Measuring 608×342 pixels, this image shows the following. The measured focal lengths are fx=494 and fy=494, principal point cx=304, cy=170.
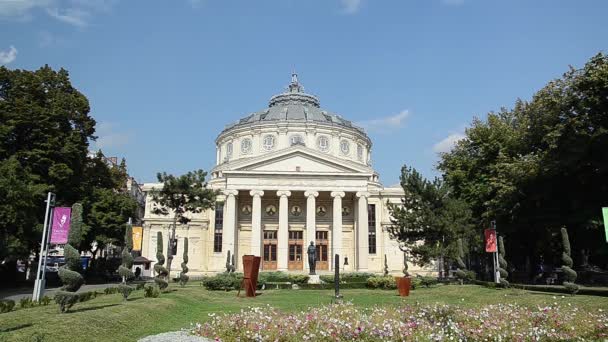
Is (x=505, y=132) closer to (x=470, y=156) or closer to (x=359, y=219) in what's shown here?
(x=470, y=156)

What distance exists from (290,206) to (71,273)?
143 ft

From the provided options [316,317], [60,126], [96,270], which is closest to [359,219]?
[96,270]

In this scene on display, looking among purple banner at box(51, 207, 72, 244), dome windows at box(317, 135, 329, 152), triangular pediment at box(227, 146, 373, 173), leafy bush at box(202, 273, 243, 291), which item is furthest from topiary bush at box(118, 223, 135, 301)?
dome windows at box(317, 135, 329, 152)

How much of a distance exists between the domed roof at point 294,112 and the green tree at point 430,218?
30090mm

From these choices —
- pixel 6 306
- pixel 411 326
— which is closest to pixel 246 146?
pixel 6 306

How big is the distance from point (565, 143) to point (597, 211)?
475 centimetres

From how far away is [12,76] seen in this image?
34.2 meters

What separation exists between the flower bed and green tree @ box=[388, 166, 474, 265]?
22.7 metres

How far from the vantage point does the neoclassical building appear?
5238 centimetres

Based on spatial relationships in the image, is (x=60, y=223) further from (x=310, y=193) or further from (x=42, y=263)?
(x=310, y=193)

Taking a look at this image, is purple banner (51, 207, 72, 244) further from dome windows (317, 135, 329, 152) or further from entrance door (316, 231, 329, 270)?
dome windows (317, 135, 329, 152)

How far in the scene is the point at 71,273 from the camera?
47.3 ft

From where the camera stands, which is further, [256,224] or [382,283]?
[256,224]

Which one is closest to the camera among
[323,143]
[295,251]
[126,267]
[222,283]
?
[126,267]
